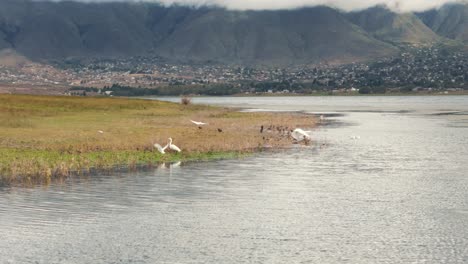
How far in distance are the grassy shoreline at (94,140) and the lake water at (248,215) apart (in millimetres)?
3964

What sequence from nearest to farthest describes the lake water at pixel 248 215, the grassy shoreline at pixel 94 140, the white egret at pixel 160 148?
the lake water at pixel 248 215, the grassy shoreline at pixel 94 140, the white egret at pixel 160 148

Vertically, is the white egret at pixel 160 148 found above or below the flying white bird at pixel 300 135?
above

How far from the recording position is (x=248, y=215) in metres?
40.4

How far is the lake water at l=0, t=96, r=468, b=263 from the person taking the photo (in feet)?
107

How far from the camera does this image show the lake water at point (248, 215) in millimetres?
32531

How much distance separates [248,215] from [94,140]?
31.3 m

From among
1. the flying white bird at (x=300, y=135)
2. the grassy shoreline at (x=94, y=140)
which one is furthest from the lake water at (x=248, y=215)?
the flying white bird at (x=300, y=135)

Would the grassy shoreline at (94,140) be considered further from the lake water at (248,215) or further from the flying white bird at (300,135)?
the lake water at (248,215)

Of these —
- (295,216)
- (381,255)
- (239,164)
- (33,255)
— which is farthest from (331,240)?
(239,164)

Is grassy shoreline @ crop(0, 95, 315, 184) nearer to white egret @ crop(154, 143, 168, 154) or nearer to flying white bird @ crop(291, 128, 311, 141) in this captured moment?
white egret @ crop(154, 143, 168, 154)

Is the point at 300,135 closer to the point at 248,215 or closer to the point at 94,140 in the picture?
the point at 94,140

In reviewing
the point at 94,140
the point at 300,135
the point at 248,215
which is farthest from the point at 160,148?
the point at 248,215

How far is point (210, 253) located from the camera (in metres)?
32.5

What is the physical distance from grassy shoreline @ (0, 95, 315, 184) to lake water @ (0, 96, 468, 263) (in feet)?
13.0
